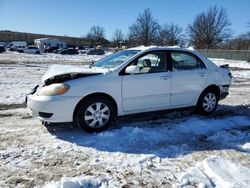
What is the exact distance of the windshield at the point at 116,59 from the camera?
610 cm

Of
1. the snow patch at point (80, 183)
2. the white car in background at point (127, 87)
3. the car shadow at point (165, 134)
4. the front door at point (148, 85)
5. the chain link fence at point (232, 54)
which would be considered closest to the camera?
the snow patch at point (80, 183)

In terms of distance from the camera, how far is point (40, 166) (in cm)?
412

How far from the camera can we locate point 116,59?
6.35 metres

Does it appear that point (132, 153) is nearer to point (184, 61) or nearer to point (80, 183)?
point (80, 183)

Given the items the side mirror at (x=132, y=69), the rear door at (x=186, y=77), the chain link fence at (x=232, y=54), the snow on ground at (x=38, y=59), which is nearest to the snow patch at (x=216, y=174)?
the side mirror at (x=132, y=69)

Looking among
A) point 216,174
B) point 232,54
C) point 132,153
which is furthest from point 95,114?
point 232,54

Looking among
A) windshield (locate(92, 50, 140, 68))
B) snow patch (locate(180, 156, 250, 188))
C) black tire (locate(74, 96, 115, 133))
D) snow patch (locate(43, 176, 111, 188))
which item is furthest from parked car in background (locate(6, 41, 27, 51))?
snow patch (locate(180, 156, 250, 188))

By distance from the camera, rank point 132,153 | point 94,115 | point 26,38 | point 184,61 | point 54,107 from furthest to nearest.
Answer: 1. point 26,38
2. point 184,61
3. point 94,115
4. point 54,107
5. point 132,153

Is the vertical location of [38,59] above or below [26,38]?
below

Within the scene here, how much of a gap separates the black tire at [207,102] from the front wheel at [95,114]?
236cm

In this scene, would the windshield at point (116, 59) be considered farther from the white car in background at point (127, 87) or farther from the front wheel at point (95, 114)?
the front wheel at point (95, 114)

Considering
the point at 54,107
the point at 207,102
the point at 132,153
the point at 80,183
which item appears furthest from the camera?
the point at 207,102

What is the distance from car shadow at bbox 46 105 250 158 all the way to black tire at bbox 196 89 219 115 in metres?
0.19

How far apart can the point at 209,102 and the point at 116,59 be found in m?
2.49
